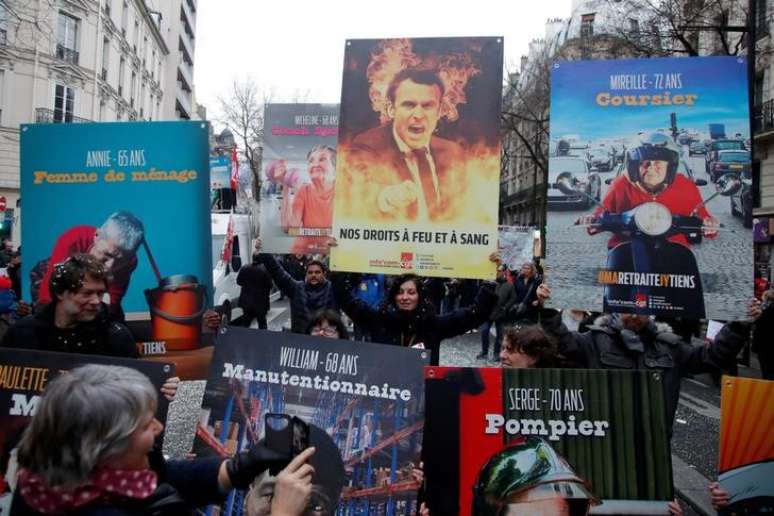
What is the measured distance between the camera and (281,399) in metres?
2.34

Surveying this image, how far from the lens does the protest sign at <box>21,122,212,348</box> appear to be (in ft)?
11.4

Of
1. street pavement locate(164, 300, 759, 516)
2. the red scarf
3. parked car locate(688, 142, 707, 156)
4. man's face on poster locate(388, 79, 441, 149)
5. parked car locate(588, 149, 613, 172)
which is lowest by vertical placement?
street pavement locate(164, 300, 759, 516)

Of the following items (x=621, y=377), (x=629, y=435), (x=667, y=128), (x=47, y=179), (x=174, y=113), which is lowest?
(x=629, y=435)

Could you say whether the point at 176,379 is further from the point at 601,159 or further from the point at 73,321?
the point at 601,159

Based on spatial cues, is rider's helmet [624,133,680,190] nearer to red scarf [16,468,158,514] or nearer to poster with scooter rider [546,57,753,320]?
poster with scooter rider [546,57,753,320]

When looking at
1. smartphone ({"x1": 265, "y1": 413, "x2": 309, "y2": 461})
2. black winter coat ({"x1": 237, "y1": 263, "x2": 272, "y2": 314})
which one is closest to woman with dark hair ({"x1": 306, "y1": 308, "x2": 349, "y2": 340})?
smartphone ({"x1": 265, "y1": 413, "x2": 309, "y2": 461})

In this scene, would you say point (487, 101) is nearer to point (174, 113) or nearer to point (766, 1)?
point (766, 1)

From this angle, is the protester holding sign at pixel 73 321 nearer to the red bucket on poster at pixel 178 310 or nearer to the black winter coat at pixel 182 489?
the red bucket on poster at pixel 178 310

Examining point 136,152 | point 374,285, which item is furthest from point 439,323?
point 374,285

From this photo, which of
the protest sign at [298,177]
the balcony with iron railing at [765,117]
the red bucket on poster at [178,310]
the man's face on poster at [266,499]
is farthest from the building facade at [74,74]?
the balcony with iron railing at [765,117]

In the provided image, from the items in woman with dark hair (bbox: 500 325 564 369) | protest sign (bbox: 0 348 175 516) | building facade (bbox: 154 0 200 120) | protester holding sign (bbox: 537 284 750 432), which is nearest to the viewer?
protest sign (bbox: 0 348 175 516)

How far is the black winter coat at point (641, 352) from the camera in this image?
3.56 metres

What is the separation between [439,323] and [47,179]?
261cm

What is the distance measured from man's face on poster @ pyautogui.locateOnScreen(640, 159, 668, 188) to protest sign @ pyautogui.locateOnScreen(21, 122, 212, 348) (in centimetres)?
245
